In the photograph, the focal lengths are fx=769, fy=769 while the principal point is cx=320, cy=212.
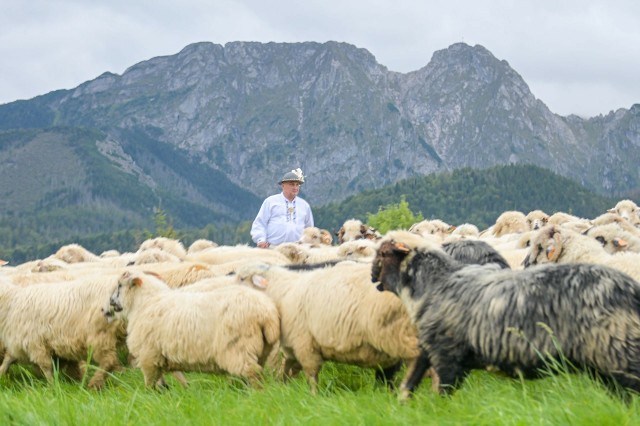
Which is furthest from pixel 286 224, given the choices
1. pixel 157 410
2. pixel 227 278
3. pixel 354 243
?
pixel 157 410

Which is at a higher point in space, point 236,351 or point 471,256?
point 471,256

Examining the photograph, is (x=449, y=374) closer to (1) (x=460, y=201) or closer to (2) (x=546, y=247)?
(2) (x=546, y=247)

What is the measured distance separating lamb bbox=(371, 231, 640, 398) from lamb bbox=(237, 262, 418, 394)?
459 mm

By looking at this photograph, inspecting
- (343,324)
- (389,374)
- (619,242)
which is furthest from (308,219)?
(343,324)

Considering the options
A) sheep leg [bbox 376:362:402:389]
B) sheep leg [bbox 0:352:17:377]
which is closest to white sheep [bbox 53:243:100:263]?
sheep leg [bbox 0:352:17:377]

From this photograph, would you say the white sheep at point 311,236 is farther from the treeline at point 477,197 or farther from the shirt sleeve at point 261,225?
the treeline at point 477,197

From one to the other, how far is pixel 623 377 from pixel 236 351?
3.47 m

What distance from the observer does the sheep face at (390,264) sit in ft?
20.5

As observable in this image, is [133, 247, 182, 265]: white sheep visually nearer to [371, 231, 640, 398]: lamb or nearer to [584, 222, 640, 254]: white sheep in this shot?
[584, 222, 640, 254]: white sheep

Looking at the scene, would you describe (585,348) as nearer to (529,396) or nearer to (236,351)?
(529,396)

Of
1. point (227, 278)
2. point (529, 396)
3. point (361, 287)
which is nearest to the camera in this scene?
point (529, 396)

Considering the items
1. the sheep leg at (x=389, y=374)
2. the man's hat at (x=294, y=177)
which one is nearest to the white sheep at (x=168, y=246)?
the man's hat at (x=294, y=177)

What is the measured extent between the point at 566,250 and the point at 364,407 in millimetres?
3286

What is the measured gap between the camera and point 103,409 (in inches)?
234
